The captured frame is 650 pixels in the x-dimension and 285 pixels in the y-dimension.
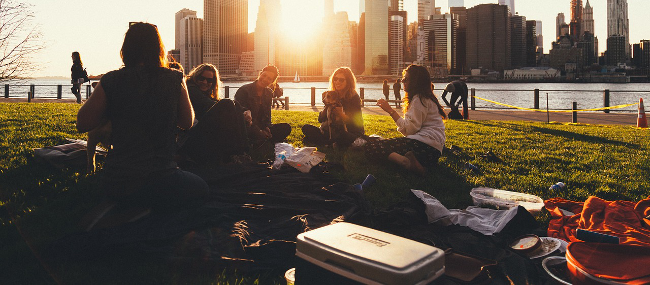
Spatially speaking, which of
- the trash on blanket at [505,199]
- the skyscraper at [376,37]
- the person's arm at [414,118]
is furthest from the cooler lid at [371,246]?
the skyscraper at [376,37]

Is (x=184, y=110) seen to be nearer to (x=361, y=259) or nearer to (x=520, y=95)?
(x=361, y=259)

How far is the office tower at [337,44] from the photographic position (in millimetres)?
162625

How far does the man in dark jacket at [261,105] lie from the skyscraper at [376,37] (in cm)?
13755

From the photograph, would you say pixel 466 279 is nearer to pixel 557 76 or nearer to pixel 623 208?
pixel 623 208

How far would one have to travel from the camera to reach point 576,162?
614cm

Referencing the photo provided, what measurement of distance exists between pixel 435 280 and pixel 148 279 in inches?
59.6

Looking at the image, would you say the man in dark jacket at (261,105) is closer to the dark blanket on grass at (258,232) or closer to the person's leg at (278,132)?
the person's leg at (278,132)

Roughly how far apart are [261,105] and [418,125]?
275cm

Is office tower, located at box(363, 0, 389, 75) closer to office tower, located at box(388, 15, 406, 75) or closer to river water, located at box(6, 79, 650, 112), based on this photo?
office tower, located at box(388, 15, 406, 75)

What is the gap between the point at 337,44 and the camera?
175m

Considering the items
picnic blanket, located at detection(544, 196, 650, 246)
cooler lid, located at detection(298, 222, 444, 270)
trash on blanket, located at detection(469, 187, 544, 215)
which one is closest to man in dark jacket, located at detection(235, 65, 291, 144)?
trash on blanket, located at detection(469, 187, 544, 215)

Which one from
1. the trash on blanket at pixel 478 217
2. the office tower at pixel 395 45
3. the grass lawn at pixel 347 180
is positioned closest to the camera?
the grass lawn at pixel 347 180

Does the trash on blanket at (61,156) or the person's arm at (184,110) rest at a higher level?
the person's arm at (184,110)

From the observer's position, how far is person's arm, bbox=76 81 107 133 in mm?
2977
